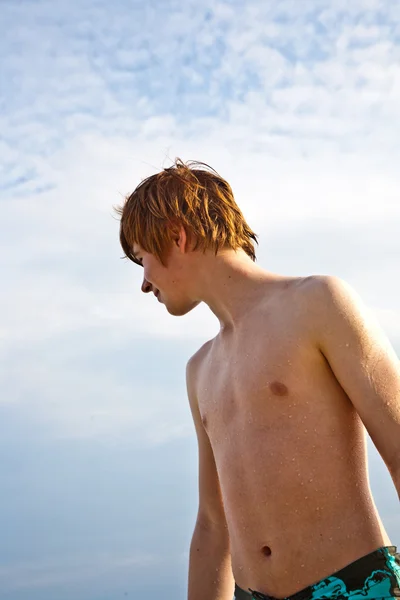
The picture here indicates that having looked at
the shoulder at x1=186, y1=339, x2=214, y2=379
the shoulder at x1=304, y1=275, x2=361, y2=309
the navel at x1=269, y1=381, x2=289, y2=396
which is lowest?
the navel at x1=269, y1=381, x2=289, y2=396

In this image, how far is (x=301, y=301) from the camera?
3.01m

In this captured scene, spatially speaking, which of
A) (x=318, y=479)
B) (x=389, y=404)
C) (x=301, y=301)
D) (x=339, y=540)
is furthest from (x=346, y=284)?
(x=339, y=540)

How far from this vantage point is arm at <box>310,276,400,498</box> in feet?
8.79

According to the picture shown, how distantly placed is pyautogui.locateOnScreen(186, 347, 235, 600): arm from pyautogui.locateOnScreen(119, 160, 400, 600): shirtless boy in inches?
1.5

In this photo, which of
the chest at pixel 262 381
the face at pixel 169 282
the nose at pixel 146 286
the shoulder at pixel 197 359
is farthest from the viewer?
the shoulder at pixel 197 359

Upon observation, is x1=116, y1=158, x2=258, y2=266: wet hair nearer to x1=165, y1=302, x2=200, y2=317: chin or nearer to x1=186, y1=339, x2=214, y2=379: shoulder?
x1=165, y1=302, x2=200, y2=317: chin

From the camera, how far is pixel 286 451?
115 inches

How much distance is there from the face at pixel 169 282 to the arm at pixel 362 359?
0.74 meters

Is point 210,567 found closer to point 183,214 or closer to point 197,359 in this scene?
point 197,359

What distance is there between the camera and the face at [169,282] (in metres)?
3.50

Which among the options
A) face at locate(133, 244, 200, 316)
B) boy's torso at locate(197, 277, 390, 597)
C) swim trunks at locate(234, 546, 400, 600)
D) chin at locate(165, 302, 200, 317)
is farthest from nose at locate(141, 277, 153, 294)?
swim trunks at locate(234, 546, 400, 600)

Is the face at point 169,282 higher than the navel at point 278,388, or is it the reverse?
the face at point 169,282

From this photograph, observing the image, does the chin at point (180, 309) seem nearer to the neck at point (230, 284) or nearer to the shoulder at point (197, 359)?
the neck at point (230, 284)

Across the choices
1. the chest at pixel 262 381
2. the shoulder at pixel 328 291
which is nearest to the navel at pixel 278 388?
the chest at pixel 262 381
